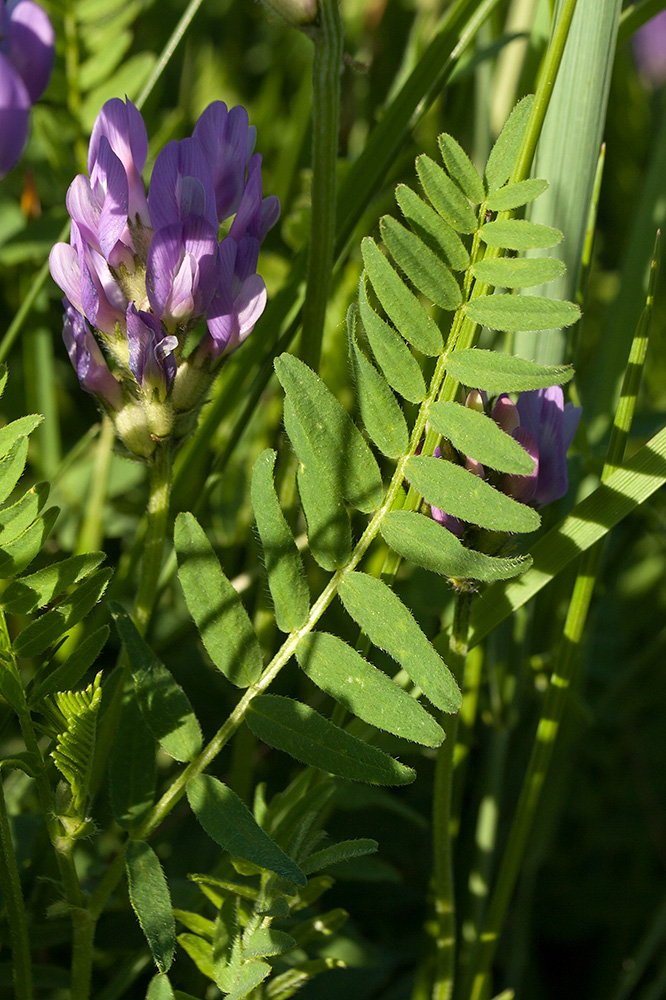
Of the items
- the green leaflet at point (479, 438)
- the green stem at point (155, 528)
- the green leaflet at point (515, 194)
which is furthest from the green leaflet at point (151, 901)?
the green leaflet at point (515, 194)

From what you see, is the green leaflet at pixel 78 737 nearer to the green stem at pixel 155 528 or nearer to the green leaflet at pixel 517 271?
the green stem at pixel 155 528

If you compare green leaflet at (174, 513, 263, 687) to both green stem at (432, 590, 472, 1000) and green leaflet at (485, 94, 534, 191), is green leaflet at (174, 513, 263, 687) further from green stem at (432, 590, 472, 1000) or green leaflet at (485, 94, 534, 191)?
green leaflet at (485, 94, 534, 191)

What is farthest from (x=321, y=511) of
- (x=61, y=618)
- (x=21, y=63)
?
(x=21, y=63)

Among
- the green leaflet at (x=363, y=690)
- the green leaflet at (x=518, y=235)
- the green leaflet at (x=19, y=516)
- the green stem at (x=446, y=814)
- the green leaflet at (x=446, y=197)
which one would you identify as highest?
the green leaflet at (x=446, y=197)

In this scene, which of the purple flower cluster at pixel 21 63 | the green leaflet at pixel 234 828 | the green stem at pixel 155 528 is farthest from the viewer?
the purple flower cluster at pixel 21 63

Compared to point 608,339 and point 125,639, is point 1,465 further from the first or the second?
point 608,339

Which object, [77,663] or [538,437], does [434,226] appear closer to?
[538,437]
